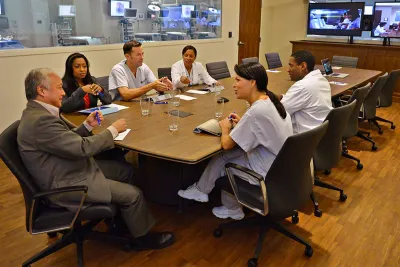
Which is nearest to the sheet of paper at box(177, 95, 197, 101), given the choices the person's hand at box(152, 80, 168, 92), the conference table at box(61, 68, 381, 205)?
the conference table at box(61, 68, 381, 205)

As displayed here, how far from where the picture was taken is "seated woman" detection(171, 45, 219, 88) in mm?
3994

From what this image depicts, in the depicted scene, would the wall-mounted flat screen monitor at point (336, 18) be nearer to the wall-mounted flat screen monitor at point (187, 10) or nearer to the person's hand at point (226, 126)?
the wall-mounted flat screen monitor at point (187, 10)

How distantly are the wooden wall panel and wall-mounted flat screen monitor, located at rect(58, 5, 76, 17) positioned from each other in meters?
5.13

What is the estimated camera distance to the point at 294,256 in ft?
7.59

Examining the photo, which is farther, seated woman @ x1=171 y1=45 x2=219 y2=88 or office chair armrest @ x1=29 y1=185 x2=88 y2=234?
seated woman @ x1=171 y1=45 x2=219 y2=88

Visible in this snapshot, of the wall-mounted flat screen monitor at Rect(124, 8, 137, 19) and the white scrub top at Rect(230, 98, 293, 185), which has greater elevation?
the wall-mounted flat screen monitor at Rect(124, 8, 137, 19)

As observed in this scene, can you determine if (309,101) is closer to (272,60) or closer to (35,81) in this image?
(35,81)

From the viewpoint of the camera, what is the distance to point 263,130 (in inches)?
80.6

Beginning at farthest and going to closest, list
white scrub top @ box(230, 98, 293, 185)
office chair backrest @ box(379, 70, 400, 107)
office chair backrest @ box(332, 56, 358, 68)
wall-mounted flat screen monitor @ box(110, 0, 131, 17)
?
1. office chair backrest @ box(332, 56, 358, 68)
2. wall-mounted flat screen monitor @ box(110, 0, 131, 17)
3. office chair backrest @ box(379, 70, 400, 107)
4. white scrub top @ box(230, 98, 293, 185)

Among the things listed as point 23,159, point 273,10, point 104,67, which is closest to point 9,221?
point 23,159

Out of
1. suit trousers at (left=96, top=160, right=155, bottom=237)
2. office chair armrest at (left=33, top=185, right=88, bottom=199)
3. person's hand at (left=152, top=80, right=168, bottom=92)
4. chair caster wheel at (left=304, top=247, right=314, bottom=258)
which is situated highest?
person's hand at (left=152, top=80, right=168, bottom=92)

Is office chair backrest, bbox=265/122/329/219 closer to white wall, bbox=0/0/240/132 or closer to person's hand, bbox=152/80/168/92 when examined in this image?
person's hand, bbox=152/80/168/92

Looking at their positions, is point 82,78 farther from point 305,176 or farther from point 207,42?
point 207,42

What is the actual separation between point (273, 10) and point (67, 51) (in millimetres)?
5477
